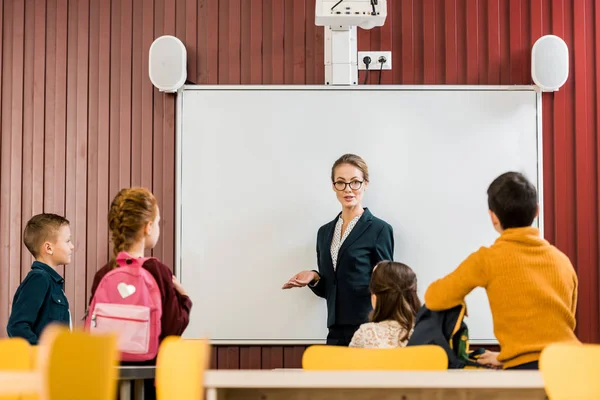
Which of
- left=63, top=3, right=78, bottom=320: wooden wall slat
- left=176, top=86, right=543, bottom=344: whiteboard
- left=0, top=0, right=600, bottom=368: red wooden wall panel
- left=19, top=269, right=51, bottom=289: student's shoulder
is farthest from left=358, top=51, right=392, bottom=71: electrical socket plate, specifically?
left=19, top=269, right=51, bottom=289: student's shoulder

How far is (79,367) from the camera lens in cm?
101

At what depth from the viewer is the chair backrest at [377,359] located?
182 centimetres

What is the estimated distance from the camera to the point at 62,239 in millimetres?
3412

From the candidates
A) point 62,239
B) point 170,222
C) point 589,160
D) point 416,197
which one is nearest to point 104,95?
point 170,222

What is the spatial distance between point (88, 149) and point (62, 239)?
97cm

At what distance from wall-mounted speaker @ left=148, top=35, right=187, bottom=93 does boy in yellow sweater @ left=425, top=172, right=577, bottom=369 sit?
7.56ft

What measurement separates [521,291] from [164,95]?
8.53ft

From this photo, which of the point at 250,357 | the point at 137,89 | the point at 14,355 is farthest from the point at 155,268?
the point at 137,89

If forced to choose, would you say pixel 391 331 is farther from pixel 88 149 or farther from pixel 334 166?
pixel 88 149

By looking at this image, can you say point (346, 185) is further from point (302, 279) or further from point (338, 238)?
point (302, 279)

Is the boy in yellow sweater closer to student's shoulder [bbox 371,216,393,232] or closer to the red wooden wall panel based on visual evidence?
student's shoulder [bbox 371,216,393,232]

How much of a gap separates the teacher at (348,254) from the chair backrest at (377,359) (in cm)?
185

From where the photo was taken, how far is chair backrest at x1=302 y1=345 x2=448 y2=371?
5.96ft

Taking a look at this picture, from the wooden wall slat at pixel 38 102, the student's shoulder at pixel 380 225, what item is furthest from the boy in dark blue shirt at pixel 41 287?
the student's shoulder at pixel 380 225
